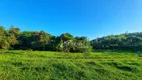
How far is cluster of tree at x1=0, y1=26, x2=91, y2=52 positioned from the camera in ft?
175

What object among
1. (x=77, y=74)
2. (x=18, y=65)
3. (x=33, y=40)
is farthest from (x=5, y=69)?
(x=33, y=40)

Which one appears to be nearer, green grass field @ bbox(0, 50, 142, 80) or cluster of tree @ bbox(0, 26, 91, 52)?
green grass field @ bbox(0, 50, 142, 80)

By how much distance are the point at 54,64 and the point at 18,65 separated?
5.31 metres

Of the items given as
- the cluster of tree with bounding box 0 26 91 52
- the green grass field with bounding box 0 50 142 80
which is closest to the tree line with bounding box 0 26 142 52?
the cluster of tree with bounding box 0 26 91 52

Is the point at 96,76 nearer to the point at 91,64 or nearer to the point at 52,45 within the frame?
the point at 91,64

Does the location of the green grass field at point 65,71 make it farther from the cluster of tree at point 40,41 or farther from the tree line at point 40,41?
the cluster of tree at point 40,41

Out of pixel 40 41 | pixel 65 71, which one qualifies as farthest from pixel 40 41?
pixel 65 71

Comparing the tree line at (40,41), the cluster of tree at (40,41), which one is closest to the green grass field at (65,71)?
the tree line at (40,41)

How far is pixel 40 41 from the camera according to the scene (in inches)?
2269

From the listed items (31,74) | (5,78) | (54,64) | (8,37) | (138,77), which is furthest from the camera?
(8,37)

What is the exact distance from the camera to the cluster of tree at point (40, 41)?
53.3 metres

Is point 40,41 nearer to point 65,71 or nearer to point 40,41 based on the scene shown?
point 40,41

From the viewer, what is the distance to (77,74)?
23.3 metres

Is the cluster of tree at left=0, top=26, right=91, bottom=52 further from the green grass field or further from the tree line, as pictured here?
the green grass field
